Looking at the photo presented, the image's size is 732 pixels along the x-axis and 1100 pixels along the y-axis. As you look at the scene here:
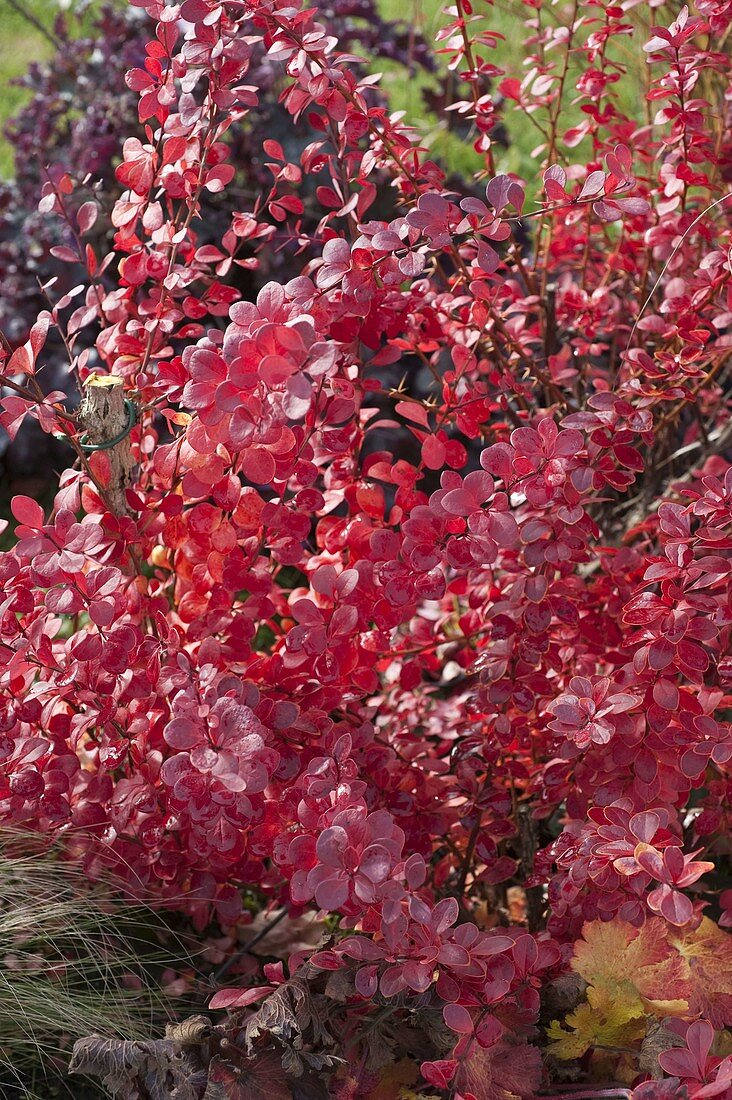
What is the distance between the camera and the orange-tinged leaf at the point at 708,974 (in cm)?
127

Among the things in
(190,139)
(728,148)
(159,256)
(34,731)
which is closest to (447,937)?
(34,731)

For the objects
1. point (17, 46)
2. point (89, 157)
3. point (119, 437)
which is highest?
point (17, 46)

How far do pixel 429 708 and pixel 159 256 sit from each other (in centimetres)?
97

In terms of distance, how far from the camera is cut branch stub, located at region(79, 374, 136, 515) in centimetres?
137

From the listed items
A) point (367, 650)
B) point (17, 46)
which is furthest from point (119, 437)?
point (17, 46)

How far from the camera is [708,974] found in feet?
4.26

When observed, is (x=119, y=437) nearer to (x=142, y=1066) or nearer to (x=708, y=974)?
(x=142, y=1066)

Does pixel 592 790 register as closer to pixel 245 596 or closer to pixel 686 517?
pixel 686 517

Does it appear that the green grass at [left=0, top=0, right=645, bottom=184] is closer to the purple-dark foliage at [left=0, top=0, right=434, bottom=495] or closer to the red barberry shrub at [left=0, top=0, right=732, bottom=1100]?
the purple-dark foliage at [left=0, top=0, right=434, bottom=495]

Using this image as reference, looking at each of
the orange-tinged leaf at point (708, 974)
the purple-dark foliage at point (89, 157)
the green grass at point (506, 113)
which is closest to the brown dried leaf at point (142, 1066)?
the orange-tinged leaf at point (708, 974)

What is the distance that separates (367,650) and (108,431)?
0.45 m

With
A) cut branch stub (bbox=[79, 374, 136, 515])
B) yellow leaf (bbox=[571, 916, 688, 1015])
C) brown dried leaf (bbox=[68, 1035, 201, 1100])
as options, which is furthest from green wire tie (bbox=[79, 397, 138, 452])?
yellow leaf (bbox=[571, 916, 688, 1015])

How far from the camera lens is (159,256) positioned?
1.54 meters

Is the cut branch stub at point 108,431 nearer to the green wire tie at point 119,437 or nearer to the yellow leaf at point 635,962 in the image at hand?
the green wire tie at point 119,437
